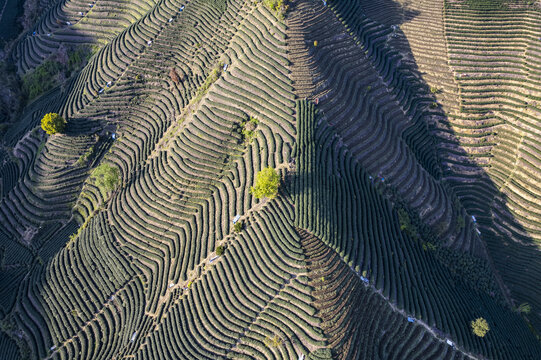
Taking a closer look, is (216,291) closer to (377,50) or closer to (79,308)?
(79,308)

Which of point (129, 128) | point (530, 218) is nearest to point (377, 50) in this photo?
point (530, 218)

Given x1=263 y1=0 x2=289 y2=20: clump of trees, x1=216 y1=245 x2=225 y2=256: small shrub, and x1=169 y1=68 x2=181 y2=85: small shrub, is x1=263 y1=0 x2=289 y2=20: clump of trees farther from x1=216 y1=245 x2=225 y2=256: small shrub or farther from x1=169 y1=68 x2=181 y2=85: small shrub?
x1=216 y1=245 x2=225 y2=256: small shrub

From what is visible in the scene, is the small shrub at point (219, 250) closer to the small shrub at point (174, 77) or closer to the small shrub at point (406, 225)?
the small shrub at point (406, 225)

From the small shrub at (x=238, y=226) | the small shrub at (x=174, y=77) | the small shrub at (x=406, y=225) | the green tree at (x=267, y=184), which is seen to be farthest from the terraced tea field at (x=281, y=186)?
the green tree at (x=267, y=184)

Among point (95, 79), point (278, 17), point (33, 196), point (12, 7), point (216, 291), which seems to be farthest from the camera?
point (12, 7)

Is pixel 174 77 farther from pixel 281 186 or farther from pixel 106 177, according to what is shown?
pixel 281 186

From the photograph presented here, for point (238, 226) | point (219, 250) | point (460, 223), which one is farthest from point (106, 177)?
point (460, 223)

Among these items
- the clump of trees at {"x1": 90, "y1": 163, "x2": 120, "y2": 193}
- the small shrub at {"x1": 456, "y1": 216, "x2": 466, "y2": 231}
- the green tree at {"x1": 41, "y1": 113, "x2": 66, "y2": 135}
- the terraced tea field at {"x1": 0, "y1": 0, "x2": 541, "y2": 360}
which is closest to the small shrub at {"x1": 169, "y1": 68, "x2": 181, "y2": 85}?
the terraced tea field at {"x1": 0, "y1": 0, "x2": 541, "y2": 360}
